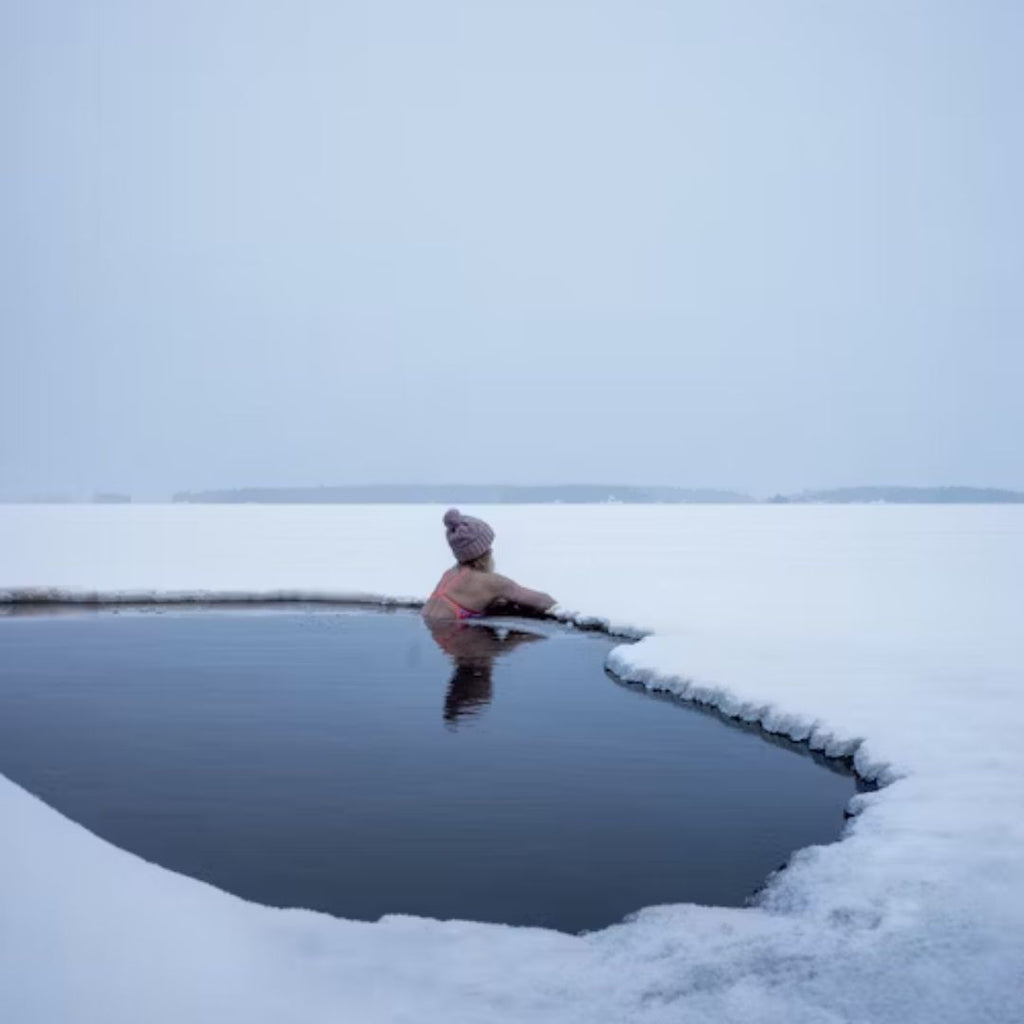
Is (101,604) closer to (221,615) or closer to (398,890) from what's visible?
(221,615)

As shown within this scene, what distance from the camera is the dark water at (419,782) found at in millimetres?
→ 5523

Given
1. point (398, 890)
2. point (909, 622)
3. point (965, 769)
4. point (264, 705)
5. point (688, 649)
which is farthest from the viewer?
point (909, 622)

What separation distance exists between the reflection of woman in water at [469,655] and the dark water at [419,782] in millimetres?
60

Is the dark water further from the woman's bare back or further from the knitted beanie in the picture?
the woman's bare back

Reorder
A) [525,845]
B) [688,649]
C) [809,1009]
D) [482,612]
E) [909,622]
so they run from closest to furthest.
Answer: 1. [809,1009]
2. [525,845]
3. [688,649]
4. [909,622]
5. [482,612]

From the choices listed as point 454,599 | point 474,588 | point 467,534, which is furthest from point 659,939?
point 454,599

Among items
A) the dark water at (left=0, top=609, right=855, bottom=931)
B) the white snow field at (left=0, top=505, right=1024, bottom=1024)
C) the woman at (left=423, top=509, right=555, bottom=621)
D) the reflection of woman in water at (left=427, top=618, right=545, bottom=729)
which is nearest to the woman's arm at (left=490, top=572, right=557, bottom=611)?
the woman at (left=423, top=509, right=555, bottom=621)

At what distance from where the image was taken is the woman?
16266 mm

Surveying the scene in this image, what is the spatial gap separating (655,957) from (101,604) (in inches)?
683

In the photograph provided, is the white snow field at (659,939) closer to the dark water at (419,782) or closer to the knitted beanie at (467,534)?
Answer: the dark water at (419,782)

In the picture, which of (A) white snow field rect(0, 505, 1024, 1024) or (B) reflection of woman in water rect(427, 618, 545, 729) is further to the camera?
(B) reflection of woman in water rect(427, 618, 545, 729)

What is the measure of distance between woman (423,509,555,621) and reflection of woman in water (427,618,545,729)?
0.88 ft

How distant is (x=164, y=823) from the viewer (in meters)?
6.43

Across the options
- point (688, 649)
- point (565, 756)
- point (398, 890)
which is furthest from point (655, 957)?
point (688, 649)
